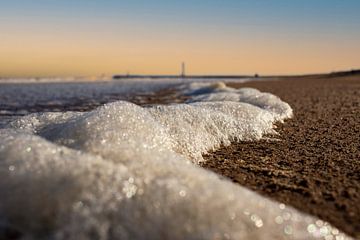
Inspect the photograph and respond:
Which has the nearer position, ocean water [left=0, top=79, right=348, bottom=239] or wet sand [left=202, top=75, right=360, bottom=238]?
ocean water [left=0, top=79, right=348, bottom=239]

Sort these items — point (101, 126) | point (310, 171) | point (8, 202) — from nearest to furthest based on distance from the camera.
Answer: point (8, 202) < point (101, 126) < point (310, 171)

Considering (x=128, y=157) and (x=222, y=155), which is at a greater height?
Answer: (x=128, y=157)

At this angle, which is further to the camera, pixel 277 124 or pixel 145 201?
pixel 277 124

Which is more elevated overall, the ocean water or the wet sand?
the ocean water

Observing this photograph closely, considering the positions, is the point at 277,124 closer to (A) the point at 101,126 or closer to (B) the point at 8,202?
(A) the point at 101,126

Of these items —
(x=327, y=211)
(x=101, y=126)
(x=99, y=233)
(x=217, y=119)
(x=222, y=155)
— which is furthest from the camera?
(x=217, y=119)

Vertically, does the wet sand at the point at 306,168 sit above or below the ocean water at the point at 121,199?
below

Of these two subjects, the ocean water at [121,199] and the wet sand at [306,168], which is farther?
the wet sand at [306,168]

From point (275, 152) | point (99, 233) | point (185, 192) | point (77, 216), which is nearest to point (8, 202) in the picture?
point (77, 216)

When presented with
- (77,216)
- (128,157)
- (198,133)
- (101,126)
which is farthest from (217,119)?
(77,216)

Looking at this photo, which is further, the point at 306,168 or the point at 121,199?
the point at 306,168

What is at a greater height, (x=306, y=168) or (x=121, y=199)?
(x=121, y=199)
